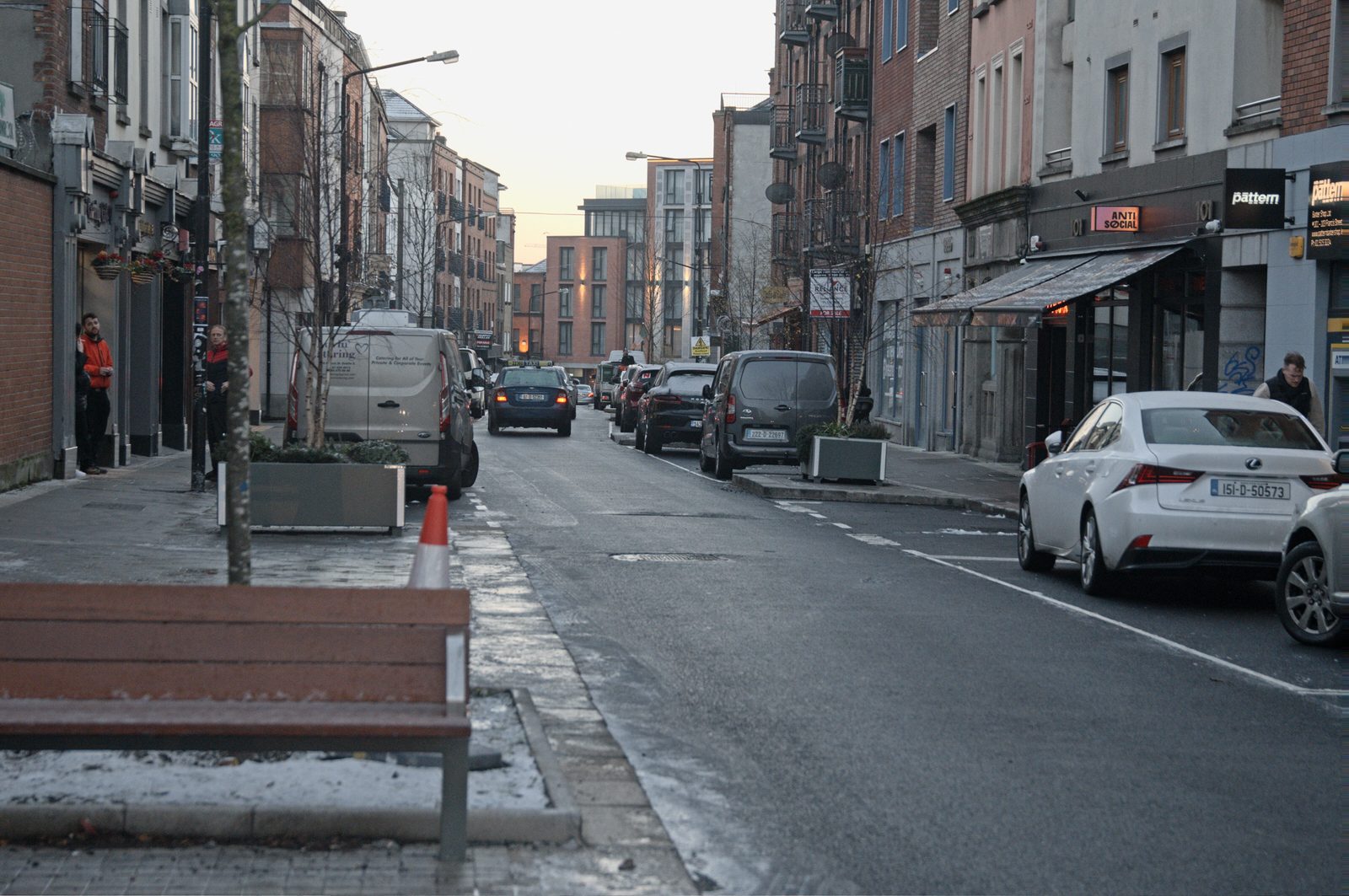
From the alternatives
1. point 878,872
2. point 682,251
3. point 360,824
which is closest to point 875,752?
point 878,872

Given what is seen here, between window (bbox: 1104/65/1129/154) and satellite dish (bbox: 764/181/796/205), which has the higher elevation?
satellite dish (bbox: 764/181/796/205)

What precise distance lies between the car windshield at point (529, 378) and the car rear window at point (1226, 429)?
30.5 m

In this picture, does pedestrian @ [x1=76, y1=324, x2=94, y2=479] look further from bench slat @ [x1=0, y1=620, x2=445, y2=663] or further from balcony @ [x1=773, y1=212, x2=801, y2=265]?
balcony @ [x1=773, y1=212, x2=801, y2=265]

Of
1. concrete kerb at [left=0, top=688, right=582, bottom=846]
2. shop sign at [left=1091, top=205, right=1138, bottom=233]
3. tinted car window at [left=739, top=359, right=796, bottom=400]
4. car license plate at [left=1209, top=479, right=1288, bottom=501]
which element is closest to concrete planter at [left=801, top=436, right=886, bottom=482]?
tinted car window at [left=739, top=359, right=796, bottom=400]

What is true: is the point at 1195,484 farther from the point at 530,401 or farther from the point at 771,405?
the point at 530,401

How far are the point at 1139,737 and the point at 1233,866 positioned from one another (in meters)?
2.10

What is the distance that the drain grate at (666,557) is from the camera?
14.8 metres

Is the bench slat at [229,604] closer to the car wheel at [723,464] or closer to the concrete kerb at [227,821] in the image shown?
the concrete kerb at [227,821]

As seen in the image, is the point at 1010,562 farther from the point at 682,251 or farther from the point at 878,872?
the point at 682,251

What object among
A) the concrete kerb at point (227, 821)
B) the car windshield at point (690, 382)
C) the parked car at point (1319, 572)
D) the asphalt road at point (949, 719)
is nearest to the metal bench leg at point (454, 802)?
the concrete kerb at point (227, 821)

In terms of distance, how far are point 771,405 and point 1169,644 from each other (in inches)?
621

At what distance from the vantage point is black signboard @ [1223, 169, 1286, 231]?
20062 millimetres

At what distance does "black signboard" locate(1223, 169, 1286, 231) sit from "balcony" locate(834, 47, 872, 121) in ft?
87.9

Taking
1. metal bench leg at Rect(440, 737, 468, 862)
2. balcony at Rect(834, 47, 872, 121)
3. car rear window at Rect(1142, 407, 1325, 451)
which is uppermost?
balcony at Rect(834, 47, 872, 121)
